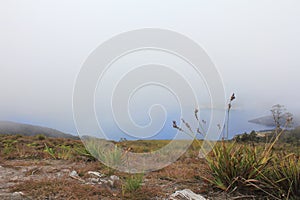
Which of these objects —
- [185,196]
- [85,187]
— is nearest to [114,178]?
[85,187]

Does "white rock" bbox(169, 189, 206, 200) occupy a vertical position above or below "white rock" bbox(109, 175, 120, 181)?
below

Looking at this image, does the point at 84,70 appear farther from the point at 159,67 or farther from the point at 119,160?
the point at 119,160

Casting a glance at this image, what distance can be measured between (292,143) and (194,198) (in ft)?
18.1

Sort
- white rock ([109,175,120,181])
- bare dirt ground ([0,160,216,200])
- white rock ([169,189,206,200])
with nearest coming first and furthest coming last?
1. white rock ([169,189,206,200])
2. bare dirt ground ([0,160,216,200])
3. white rock ([109,175,120,181])

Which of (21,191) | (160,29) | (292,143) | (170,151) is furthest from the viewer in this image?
(170,151)

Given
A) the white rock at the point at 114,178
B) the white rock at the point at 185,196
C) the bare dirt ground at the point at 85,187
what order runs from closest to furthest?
1. the white rock at the point at 185,196
2. the bare dirt ground at the point at 85,187
3. the white rock at the point at 114,178

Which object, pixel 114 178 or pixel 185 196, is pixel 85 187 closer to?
pixel 114 178

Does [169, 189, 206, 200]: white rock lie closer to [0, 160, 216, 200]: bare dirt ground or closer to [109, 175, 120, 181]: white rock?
[0, 160, 216, 200]: bare dirt ground

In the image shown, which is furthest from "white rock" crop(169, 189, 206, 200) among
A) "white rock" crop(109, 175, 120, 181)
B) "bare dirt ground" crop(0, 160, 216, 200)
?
"white rock" crop(109, 175, 120, 181)

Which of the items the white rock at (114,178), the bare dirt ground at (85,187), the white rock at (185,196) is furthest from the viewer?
the white rock at (114,178)

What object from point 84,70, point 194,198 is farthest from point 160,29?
point 194,198

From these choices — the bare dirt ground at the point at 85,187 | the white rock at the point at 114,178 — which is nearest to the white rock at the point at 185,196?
the bare dirt ground at the point at 85,187

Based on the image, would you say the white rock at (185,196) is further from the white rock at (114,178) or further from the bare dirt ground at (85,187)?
the white rock at (114,178)

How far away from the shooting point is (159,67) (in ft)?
21.2
